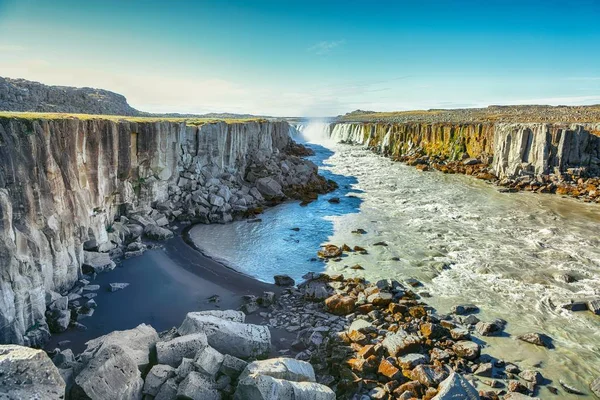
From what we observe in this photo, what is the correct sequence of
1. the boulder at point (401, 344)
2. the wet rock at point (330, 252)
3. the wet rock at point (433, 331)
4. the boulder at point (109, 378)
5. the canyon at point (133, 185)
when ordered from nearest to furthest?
the boulder at point (109, 378), the boulder at point (401, 344), the canyon at point (133, 185), the wet rock at point (433, 331), the wet rock at point (330, 252)

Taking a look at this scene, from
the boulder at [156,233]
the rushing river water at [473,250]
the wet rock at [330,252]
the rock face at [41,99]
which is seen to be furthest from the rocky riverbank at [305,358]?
the rock face at [41,99]

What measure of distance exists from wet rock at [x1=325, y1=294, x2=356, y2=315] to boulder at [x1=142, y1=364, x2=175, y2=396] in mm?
5698

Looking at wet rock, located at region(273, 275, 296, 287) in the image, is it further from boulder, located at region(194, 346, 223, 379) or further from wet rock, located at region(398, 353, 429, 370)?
boulder, located at region(194, 346, 223, 379)

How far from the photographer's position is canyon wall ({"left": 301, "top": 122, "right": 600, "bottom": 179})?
32344 mm

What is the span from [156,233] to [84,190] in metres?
4.15

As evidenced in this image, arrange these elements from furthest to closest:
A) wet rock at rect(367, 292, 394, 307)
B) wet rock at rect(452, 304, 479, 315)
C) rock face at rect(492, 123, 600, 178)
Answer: rock face at rect(492, 123, 600, 178), wet rock at rect(367, 292, 394, 307), wet rock at rect(452, 304, 479, 315)

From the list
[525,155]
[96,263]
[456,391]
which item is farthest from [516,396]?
[525,155]

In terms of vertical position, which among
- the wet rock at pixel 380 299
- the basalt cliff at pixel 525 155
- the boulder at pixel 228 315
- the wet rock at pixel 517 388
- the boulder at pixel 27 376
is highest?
the basalt cliff at pixel 525 155

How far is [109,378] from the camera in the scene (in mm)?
6488

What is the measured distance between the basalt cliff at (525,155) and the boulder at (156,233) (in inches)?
1080

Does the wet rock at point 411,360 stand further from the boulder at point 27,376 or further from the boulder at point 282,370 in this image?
the boulder at point 27,376

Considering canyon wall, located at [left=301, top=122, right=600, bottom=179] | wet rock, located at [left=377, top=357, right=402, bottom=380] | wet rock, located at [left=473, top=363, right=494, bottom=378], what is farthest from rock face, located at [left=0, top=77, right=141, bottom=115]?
canyon wall, located at [left=301, top=122, right=600, bottom=179]

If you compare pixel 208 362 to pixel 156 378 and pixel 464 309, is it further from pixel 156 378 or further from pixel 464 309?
pixel 464 309

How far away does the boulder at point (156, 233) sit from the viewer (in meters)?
17.0
